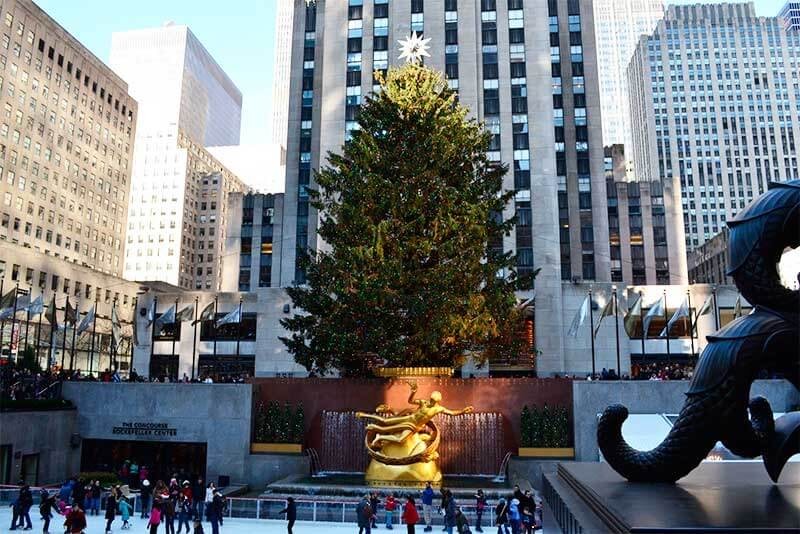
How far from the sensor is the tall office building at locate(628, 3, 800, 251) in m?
129

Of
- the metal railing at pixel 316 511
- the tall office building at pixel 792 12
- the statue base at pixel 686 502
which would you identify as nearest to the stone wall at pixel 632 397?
the metal railing at pixel 316 511

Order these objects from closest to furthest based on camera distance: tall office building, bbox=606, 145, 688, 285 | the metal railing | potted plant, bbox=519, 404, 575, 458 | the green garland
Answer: the metal railing < potted plant, bbox=519, 404, 575, 458 < the green garland < tall office building, bbox=606, 145, 688, 285

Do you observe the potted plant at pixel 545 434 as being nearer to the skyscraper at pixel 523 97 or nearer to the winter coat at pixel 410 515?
the winter coat at pixel 410 515

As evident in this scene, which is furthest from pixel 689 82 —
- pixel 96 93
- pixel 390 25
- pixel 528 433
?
pixel 528 433

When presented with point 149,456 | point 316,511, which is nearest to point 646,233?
point 149,456

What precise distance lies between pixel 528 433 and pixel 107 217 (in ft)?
312

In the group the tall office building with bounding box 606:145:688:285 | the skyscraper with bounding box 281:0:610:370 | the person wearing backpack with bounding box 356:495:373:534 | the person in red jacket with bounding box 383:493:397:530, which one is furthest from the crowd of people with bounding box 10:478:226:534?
the tall office building with bounding box 606:145:688:285

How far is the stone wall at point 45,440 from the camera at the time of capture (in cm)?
2784

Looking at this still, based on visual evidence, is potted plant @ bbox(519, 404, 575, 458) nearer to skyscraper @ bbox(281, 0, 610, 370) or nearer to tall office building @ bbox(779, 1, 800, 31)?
skyscraper @ bbox(281, 0, 610, 370)

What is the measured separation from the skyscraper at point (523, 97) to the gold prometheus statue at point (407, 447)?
26.2m

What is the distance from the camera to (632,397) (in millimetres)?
28250

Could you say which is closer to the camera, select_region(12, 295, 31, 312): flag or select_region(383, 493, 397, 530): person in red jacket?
select_region(383, 493, 397, 530): person in red jacket

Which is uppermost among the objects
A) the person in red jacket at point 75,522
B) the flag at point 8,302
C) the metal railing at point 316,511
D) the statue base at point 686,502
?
the flag at point 8,302

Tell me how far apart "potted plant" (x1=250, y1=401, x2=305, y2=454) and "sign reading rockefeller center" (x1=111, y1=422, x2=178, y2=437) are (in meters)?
4.11
